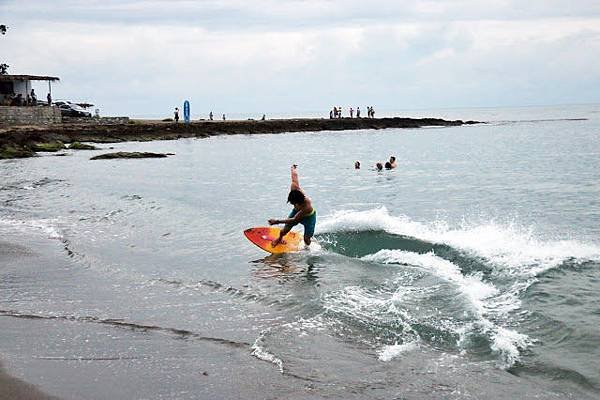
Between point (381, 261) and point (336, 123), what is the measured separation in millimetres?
77070

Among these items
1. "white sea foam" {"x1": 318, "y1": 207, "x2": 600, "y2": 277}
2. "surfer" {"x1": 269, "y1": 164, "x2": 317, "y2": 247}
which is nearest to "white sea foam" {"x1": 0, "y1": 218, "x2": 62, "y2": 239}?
"surfer" {"x1": 269, "y1": 164, "x2": 317, "y2": 247}

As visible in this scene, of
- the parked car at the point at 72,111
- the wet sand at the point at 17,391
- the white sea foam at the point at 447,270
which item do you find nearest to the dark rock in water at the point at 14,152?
the parked car at the point at 72,111

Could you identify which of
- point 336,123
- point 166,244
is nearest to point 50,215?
point 166,244

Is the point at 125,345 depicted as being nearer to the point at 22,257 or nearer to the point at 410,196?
the point at 22,257

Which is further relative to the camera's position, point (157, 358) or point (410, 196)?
point (410, 196)

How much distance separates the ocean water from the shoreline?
72.3ft

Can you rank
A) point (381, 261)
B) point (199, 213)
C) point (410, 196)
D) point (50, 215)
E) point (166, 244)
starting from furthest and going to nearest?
point (410, 196) < point (199, 213) < point (50, 215) < point (166, 244) < point (381, 261)

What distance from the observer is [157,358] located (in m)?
8.33

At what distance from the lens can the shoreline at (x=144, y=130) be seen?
1864 inches

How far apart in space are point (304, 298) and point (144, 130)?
5643 centimetres

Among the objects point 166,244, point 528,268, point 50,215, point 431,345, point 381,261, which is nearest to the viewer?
point 431,345

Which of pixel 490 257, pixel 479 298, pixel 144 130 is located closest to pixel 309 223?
pixel 490 257

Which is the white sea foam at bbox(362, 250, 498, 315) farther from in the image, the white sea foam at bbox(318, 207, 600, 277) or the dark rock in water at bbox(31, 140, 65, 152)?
the dark rock in water at bbox(31, 140, 65, 152)

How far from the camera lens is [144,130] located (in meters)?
65.1
